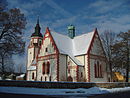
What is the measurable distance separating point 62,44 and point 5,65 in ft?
60.5

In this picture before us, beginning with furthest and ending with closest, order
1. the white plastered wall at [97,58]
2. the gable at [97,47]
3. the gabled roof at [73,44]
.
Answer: the gable at [97,47], the gabled roof at [73,44], the white plastered wall at [97,58]

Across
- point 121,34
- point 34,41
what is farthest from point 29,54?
point 121,34

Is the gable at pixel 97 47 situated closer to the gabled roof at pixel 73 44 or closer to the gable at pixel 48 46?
the gabled roof at pixel 73 44

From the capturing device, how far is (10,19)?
23.5 meters

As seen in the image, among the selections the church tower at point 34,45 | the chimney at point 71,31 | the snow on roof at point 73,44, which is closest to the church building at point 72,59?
the snow on roof at point 73,44

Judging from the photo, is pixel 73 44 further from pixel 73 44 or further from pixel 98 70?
pixel 98 70

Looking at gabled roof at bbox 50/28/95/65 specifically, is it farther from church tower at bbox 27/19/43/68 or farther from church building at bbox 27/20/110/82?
church tower at bbox 27/19/43/68

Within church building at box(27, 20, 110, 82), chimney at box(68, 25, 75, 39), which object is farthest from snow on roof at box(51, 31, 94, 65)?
chimney at box(68, 25, 75, 39)

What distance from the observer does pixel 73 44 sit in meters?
43.7

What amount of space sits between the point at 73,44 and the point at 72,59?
8.13 m

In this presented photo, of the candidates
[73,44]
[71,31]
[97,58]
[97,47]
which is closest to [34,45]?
[71,31]

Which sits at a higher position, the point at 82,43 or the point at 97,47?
the point at 82,43

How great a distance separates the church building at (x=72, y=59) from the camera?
35.5 m

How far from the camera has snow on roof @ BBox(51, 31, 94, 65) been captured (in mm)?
38000
